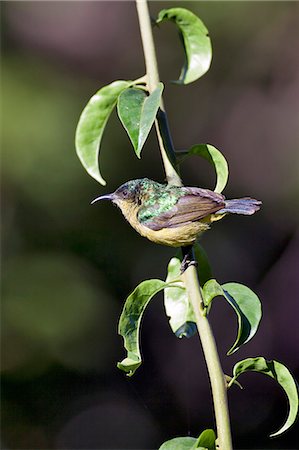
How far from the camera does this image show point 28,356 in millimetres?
2541

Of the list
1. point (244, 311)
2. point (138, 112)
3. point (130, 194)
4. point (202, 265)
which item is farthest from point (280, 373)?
point (130, 194)

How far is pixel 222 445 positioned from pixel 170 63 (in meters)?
2.05

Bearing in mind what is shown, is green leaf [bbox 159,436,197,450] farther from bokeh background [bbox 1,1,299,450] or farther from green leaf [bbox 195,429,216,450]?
bokeh background [bbox 1,1,299,450]

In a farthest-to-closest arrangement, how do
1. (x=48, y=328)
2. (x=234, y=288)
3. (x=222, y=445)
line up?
1. (x=48, y=328)
2. (x=234, y=288)
3. (x=222, y=445)

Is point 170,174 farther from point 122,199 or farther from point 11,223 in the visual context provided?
point 11,223

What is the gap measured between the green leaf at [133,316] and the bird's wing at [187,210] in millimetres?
360

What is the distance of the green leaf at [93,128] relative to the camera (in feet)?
3.19

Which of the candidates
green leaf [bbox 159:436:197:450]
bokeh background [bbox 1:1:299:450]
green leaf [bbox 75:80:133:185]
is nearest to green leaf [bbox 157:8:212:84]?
green leaf [bbox 75:80:133:185]

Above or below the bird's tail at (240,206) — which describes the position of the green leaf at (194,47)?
above

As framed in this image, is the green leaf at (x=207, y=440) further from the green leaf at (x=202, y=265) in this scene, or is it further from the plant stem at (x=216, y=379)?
the green leaf at (x=202, y=265)

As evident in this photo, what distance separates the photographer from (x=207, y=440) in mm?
767

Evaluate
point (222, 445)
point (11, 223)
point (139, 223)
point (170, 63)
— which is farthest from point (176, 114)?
point (222, 445)

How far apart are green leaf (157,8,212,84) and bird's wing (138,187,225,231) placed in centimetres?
22

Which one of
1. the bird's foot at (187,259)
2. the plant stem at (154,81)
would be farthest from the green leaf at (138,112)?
the bird's foot at (187,259)
